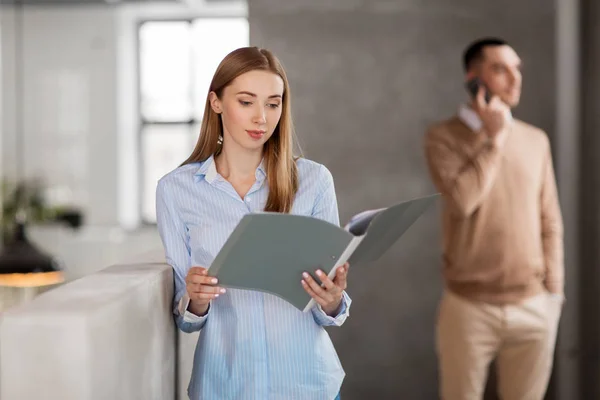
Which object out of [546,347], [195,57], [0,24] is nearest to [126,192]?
[195,57]

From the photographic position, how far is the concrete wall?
4.17 feet

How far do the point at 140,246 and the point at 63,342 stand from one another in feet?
22.4

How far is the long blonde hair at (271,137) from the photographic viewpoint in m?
1.78

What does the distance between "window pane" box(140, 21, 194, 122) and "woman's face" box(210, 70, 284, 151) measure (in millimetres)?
6483

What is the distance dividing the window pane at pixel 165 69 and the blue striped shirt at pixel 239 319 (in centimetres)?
650

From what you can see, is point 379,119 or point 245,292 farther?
point 379,119

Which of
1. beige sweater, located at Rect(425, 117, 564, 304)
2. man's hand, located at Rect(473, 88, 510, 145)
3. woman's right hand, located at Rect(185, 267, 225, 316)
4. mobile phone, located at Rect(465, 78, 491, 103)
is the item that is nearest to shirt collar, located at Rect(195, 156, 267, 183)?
woman's right hand, located at Rect(185, 267, 225, 316)

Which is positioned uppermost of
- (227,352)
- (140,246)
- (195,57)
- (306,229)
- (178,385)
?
(195,57)

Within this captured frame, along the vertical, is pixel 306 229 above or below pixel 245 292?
above

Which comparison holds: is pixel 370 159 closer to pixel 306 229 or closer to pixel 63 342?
pixel 306 229

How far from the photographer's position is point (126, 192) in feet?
26.8

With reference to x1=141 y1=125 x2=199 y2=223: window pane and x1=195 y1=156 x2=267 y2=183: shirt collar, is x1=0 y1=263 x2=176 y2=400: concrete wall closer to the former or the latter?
x1=195 y1=156 x2=267 y2=183: shirt collar

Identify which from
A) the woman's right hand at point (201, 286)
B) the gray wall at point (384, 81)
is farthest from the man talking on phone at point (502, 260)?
the woman's right hand at point (201, 286)

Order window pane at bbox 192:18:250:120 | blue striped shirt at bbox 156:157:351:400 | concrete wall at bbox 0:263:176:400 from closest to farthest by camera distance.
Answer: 1. concrete wall at bbox 0:263:176:400
2. blue striped shirt at bbox 156:157:351:400
3. window pane at bbox 192:18:250:120
